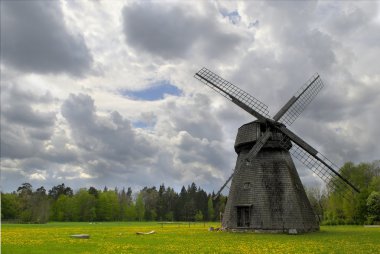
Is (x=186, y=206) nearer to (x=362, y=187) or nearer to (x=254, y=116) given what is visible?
(x=362, y=187)

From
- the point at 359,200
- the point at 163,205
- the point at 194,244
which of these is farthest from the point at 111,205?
the point at 194,244

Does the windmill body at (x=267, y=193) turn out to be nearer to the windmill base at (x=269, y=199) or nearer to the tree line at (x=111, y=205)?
the windmill base at (x=269, y=199)

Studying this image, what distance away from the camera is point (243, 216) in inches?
1599

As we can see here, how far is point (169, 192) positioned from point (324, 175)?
142 metres

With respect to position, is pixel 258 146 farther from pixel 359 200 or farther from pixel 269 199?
pixel 359 200

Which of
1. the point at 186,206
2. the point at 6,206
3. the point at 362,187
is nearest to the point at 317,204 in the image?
the point at 362,187

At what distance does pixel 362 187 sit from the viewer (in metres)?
81.6

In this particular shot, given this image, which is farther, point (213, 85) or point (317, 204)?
point (317, 204)

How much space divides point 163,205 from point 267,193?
13346cm

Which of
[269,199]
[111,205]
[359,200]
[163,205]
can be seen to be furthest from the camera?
[163,205]

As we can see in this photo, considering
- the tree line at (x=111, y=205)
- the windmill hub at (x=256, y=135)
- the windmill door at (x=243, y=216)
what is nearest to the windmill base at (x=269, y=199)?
the windmill door at (x=243, y=216)

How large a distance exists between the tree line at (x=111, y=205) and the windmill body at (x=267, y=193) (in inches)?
3468

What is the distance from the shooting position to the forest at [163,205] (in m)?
78.2

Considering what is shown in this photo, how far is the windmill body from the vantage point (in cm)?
3891
